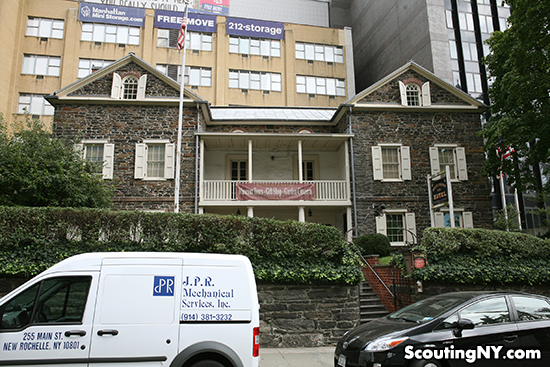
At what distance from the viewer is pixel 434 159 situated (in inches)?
750

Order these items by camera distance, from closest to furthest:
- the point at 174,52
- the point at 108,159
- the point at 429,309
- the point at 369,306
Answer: the point at 429,309, the point at 369,306, the point at 108,159, the point at 174,52

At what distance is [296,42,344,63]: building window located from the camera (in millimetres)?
37500

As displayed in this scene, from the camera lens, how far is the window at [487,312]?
583 centimetres

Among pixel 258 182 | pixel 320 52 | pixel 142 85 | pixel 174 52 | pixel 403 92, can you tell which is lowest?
pixel 258 182

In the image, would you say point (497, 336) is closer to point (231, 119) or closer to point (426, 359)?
point (426, 359)

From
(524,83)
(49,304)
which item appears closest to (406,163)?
(524,83)

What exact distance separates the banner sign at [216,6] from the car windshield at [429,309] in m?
37.7

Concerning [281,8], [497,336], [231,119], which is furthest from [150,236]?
[281,8]

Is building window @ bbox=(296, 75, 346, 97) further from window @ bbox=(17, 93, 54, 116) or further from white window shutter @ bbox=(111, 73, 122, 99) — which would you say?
window @ bbox=(17, 93, 54, 116)

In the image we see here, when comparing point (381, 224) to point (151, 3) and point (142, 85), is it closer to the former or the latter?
point (142, 85)

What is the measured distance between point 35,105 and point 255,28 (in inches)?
Result: 786

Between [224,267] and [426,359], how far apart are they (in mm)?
3061

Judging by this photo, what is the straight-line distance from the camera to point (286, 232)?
9422mm

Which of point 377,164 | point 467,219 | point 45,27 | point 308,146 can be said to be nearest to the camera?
point 467,219
